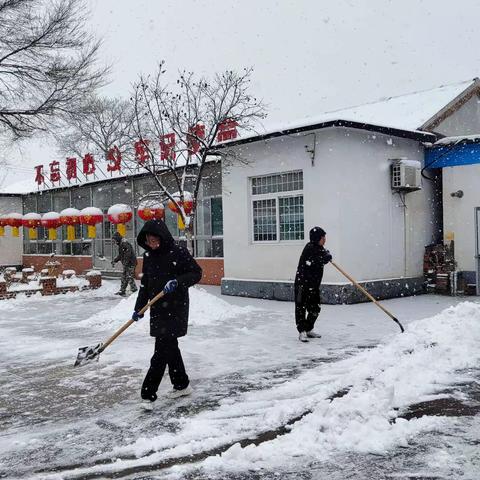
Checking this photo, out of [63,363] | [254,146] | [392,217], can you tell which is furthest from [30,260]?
[63,363]

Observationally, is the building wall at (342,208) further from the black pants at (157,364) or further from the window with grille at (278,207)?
the black pants at (157,364)

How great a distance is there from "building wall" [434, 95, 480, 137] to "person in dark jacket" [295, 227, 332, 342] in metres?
9.42

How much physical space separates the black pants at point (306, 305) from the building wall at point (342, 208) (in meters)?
4.01

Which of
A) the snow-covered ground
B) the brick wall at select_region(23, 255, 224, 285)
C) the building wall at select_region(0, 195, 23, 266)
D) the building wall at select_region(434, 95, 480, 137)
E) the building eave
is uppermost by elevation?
the building wall at select_region(434, 95, 480, 137)

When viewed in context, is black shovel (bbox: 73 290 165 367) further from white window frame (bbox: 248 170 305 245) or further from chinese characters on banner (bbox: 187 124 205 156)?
chinese characters on banner (bbox: 187 124 205 156)

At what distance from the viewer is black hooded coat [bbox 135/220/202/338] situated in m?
5.37

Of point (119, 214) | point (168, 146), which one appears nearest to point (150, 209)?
point (168, 146)

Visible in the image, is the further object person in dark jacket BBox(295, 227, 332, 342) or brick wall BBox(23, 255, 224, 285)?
brick wall BBox(23, 255, 224, 285)

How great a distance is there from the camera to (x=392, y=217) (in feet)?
44.3

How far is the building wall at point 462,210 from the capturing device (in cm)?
1372

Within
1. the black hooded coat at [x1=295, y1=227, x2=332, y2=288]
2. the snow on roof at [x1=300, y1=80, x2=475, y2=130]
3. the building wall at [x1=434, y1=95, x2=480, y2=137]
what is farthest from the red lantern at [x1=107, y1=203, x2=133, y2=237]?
the black hooded coat at [x1=295, y1=227, x2=332, y2=288]

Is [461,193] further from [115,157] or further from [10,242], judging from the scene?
[10,242]

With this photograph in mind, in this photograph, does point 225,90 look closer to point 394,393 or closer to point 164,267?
point 164,267

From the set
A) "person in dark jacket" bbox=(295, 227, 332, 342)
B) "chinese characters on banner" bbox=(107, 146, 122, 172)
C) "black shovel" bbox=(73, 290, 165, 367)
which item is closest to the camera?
"black shovel" bbox=(73, 290, 165, 367)
